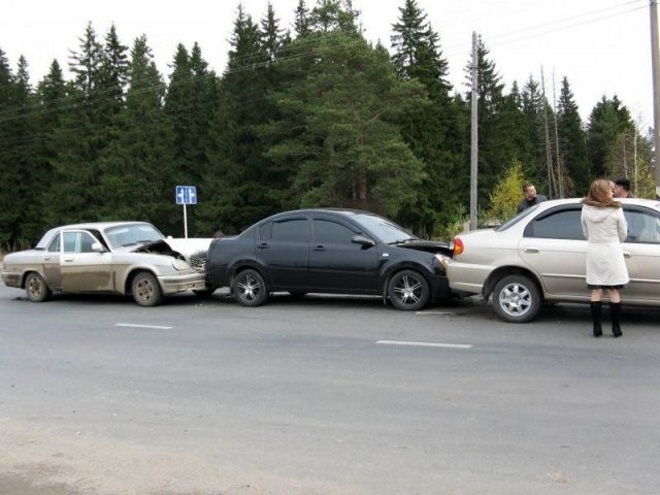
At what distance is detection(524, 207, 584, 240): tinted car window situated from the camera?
956 centimetres

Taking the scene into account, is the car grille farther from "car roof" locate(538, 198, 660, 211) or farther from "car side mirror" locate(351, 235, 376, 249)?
"car roof" locate(538, 198, 660, 211)

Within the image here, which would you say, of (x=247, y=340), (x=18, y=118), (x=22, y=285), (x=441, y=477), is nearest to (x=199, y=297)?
(x=22, y=285)

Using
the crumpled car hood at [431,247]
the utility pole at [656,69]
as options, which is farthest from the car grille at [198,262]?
the utility pole at [656,69]

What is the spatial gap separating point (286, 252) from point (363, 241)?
4.89 ft

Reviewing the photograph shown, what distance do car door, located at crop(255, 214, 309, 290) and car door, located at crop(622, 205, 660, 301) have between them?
523cm

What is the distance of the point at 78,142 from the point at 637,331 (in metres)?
61.1

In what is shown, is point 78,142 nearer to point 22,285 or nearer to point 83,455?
point 22,285

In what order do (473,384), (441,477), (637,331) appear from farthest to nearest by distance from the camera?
(637,331), (473,384), (441,477)

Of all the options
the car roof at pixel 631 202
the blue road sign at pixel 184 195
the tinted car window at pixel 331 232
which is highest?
the blue road sign at pixel 184 195

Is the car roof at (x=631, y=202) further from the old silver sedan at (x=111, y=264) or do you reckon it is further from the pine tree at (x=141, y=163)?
the pine tree at (x=141, y=163)

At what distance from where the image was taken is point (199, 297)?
14.3m

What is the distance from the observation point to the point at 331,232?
12.0 meters

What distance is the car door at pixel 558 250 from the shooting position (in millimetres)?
9383

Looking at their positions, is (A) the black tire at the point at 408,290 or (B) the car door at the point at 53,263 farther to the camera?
(B) the car door at the point at 53,263
